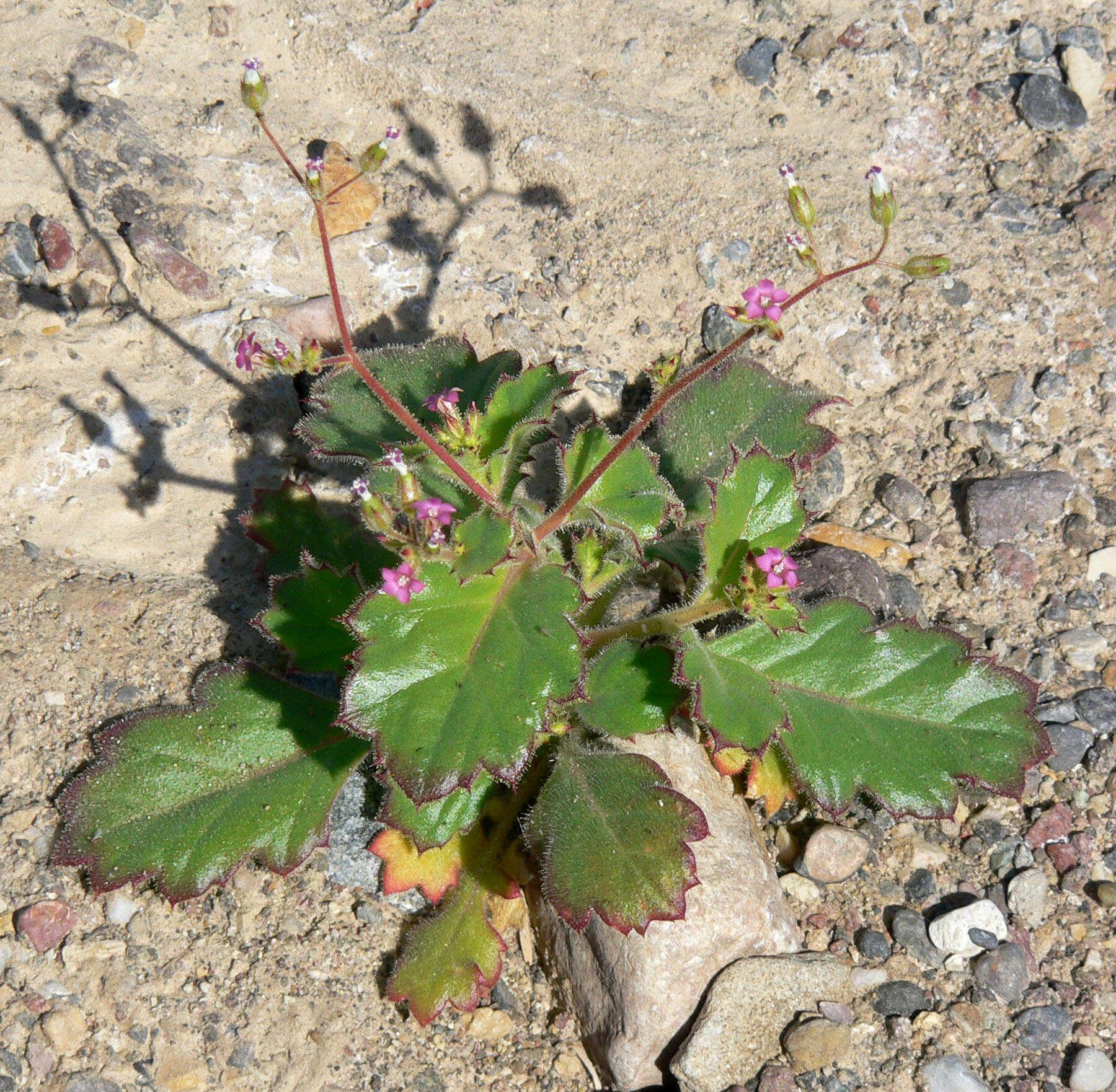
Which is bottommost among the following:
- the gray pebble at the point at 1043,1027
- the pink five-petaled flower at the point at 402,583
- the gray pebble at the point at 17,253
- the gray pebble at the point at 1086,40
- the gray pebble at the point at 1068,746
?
the gray pebble at the point at 1043,1027

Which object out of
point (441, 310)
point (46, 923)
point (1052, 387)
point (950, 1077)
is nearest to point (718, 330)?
point (441, 310)

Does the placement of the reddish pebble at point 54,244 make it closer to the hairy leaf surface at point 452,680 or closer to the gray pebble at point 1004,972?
the hairy leaf surface at point 452,680

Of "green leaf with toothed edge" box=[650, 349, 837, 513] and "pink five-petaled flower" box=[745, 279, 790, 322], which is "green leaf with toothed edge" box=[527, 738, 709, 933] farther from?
"pink five-petaled flower" box=[745, 279, 790, 322]

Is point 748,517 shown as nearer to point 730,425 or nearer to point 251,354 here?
point 730,425

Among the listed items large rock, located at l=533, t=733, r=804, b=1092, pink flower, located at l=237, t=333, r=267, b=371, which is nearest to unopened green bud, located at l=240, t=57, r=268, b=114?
pink flower, located at l=237, t=333, r=267, b=371

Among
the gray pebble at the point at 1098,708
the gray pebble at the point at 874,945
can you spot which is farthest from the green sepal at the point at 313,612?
the gray pebble at the point at 1098,708

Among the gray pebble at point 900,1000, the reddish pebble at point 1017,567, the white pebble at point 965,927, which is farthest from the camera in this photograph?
the reddish pebble at point 1017,567

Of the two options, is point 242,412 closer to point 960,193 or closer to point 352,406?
point 352,406
